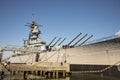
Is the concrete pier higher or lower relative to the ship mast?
lower

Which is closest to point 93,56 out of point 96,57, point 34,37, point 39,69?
point 96,57

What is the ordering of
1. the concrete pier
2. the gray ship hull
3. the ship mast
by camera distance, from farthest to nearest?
the ship mast
the concrete pier
the gray ship hull

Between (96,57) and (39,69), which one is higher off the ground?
(96,57)

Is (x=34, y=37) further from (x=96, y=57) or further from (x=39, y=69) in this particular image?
(x=96, y=57)

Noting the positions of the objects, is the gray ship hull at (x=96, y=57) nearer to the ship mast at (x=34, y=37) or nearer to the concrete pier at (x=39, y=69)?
the concrete pier at (x=39, y=69)

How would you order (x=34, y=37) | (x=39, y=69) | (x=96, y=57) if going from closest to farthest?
(x=96, y=57), (x=39, y=69), (x=34, y=37)

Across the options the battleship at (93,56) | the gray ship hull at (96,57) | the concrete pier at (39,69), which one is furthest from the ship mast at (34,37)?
the concrete pier at (39,69)

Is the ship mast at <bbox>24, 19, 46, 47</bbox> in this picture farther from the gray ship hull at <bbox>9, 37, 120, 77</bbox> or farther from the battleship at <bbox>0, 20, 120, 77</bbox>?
the gray ship hull at <bbox>9, 37, 120, 77</bbox>

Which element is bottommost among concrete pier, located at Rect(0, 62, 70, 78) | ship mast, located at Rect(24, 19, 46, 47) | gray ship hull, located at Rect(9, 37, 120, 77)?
concrete pier, located at Rect(0, 62, 70, 78)

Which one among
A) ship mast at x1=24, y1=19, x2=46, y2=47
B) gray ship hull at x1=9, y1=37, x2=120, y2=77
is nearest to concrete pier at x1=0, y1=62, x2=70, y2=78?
gray ship hull at x1=9, y1=37, x2=120, y2=77

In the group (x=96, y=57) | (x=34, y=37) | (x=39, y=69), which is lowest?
(x=39, y=69)

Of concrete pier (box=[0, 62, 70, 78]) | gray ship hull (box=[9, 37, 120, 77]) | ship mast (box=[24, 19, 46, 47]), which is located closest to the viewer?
gray ship hull (box=[9, 37, 120, 77])

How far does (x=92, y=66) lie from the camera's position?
1983 centimetres

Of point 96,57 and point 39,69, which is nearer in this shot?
point 96,57
